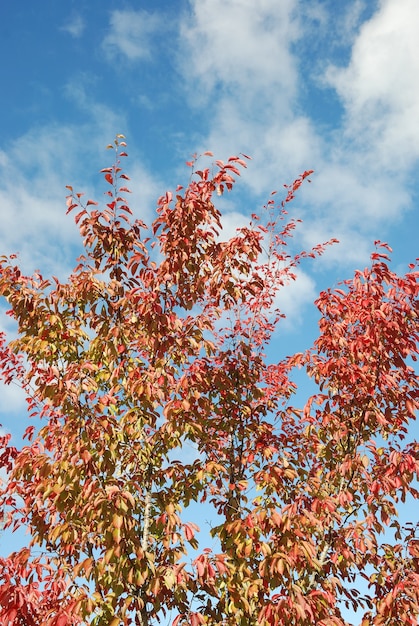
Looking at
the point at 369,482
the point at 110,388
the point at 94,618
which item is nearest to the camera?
the point at 94,618

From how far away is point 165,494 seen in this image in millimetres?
5023

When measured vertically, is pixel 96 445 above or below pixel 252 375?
below

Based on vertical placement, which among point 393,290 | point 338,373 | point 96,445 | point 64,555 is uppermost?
point 393,290

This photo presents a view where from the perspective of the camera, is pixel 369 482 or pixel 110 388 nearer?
pixel 369 482

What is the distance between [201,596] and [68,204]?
3.76m

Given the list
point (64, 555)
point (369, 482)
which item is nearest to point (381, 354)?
point (369, 482)

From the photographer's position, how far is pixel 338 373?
→ 554cm

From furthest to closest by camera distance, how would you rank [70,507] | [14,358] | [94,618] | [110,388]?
[14,358]
[110,388]
[70,507]
[94,618]

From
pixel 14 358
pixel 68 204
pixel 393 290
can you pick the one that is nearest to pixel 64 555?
pixel 14 358

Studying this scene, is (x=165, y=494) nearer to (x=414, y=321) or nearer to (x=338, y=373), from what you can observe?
(x=338, y=373)

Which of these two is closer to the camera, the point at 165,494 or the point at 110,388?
the point at 165,494

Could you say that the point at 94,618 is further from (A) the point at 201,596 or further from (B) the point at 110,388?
(B) the point at 110,388

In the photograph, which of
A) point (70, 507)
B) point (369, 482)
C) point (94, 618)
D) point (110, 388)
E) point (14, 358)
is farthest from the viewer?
point (14, 358)

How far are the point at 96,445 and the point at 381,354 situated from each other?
2817mm
